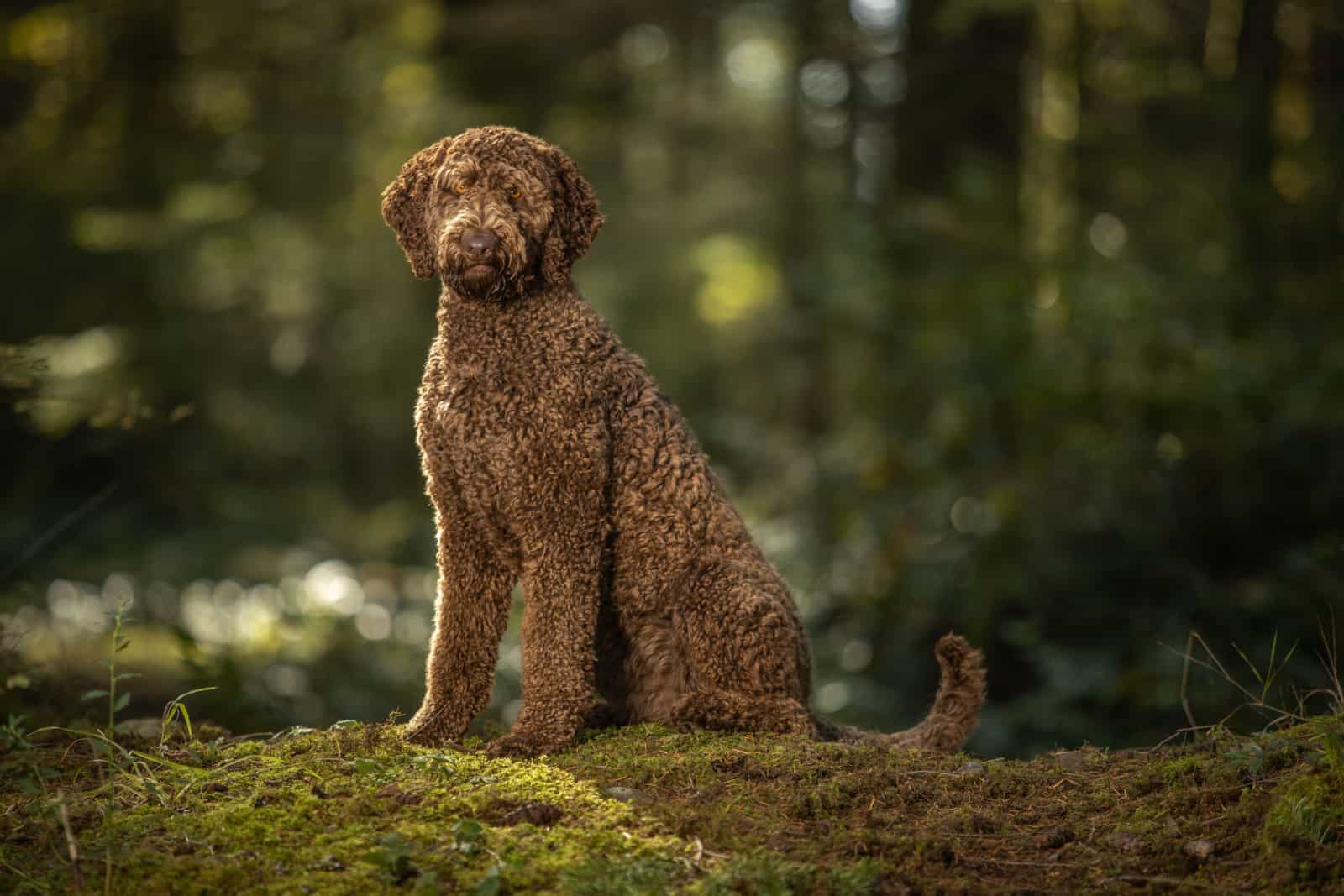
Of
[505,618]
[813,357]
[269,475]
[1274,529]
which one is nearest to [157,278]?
[269,475]

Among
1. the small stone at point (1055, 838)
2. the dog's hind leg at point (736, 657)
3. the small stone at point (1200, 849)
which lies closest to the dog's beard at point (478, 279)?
the dog's hind leg at point (736, 657)

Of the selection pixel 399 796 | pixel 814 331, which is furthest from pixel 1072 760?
pixel 814 331

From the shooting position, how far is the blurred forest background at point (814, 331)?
7.65m

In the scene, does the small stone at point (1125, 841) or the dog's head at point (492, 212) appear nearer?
the small stone at point (1125, 841)

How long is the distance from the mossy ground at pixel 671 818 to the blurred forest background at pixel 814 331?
5.04 ft

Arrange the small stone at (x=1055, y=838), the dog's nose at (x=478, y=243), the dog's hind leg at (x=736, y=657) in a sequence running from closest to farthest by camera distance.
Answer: the small stone at (x=1055, y=838) < the dog's nose at (x=478, y=243) < the dog's hind leg at (x=736, y=657)

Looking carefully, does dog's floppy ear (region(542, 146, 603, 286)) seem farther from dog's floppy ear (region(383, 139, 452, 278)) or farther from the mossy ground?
the mossy ground

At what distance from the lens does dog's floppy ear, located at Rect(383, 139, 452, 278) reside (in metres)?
4.20

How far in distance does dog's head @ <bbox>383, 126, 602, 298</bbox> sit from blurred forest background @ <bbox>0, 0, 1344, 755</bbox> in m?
2.01

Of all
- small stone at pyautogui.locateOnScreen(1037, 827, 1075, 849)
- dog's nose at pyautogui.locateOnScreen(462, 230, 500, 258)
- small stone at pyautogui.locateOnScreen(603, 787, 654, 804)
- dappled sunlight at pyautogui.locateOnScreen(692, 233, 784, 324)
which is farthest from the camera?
dappled sunlight at pyautogui.locateOnScreen(692, 233, 784, 324)

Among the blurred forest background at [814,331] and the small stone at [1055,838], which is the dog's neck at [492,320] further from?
the small stone at [1055,838]

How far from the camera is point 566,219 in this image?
13.9 feet

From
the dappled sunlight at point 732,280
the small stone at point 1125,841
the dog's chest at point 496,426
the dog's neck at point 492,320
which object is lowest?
the small stone at point 1125,841

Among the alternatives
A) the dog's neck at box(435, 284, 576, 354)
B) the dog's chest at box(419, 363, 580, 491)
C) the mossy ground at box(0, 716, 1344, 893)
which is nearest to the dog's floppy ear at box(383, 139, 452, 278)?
the dog's neck at box(435, 284, 576, 354)
